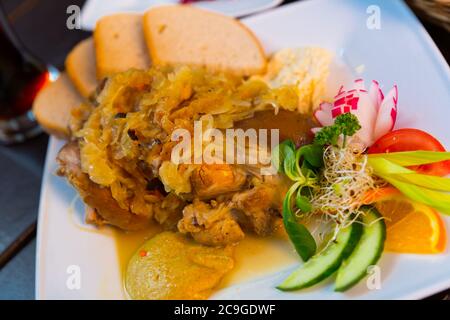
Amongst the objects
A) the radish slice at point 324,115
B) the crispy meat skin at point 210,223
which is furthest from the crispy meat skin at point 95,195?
the radish slice at point 324,115

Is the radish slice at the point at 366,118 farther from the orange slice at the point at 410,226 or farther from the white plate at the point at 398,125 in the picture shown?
the orange slice at the point at 410,226

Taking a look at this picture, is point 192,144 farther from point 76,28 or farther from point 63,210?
point 76,28

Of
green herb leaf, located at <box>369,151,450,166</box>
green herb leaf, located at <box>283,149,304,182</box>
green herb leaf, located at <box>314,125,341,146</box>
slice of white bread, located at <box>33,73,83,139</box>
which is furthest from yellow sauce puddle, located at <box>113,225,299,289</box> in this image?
slice of white bread, located at <box>33,73,83,139</box>

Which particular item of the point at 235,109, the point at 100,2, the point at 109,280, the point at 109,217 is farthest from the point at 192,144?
the point at 100,2

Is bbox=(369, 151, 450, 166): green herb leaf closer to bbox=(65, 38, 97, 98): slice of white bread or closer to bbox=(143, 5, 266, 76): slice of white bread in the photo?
bbox=(143, 5, 266, 76): slice of white bread

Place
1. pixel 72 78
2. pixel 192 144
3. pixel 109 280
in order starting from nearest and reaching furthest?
pixel 192 144 < pixel 109 280 < pixel 72 78

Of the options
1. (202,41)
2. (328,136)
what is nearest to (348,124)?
(328,136)
